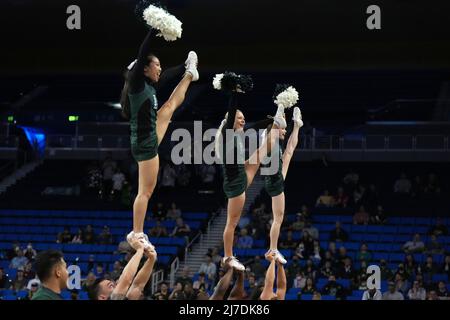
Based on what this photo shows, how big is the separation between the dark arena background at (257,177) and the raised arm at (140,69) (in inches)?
214

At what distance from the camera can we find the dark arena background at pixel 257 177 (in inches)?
526

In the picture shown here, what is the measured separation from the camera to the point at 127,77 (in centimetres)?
625

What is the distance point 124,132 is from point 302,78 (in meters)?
5.69

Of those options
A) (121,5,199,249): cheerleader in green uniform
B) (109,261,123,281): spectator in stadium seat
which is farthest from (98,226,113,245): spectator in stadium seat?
(121,5,199,249): cheerleader in green uniform

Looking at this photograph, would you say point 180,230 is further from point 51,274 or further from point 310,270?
point 51,274

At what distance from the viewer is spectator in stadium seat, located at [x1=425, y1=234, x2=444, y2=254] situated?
1334cm

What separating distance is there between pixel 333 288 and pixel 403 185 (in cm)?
492

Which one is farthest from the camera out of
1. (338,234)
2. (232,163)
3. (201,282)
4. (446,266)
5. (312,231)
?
(338,234)

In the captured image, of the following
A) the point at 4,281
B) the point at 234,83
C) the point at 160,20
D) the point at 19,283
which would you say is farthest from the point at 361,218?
the point at 160,20

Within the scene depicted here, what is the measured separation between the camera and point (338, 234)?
13.9m

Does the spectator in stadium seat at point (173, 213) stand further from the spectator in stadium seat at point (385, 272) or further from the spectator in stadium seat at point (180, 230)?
the spectator in stadium seat at point (385, 272)

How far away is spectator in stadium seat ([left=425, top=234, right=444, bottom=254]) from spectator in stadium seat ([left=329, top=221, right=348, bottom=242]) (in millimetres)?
1413

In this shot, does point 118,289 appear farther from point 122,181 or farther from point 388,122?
point 388,122
